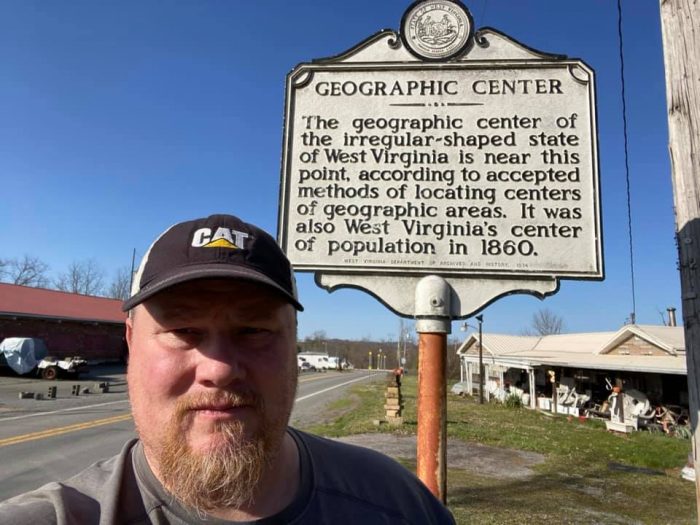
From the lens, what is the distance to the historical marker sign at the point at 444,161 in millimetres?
2699

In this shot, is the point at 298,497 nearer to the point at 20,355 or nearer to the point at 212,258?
the point at 212,258

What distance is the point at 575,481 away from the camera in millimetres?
8578

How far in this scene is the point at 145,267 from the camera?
1.44m

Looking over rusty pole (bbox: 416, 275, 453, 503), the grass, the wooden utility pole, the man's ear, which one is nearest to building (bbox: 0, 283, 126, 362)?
the grass

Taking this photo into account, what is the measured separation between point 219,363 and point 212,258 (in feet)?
1.09

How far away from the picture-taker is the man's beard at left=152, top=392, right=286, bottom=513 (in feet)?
4.04

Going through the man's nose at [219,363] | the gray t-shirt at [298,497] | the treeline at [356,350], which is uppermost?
the man's nose at [219,363]

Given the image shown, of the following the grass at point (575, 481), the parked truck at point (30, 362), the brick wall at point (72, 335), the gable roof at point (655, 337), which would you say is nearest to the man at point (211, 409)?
the grass at point (575, 481)

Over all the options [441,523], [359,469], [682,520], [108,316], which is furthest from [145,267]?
[108,316]

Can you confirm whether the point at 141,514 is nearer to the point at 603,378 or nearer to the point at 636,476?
the point at 636,476

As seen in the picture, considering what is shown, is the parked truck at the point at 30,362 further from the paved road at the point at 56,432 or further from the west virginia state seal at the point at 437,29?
the west virginia state seal at the point at 437,29

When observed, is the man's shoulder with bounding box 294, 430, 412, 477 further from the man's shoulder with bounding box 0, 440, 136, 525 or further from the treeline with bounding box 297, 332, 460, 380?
the treeline with bounding box 297, 332, 460, 380

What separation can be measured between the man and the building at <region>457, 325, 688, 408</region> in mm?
14693

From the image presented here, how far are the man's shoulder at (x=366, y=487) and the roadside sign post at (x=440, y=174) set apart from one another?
932mm
